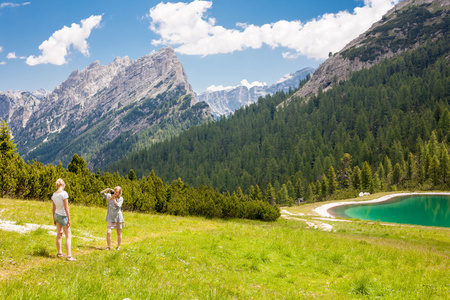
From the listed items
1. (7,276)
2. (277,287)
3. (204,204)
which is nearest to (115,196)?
(7,276)

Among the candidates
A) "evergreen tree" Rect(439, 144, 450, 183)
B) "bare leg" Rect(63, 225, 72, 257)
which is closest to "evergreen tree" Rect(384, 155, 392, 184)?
"evergreen tree" Rect(439, 144, 450, 183)

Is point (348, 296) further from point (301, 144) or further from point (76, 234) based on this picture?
point (301, 144)

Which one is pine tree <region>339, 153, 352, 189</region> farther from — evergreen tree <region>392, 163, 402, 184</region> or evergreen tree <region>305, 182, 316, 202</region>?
evergreen tree <region>305, 182, 316, 202</region>

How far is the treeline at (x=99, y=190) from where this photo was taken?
26.0 metres

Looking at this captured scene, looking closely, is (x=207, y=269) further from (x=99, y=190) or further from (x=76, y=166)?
(x=76, y=166)

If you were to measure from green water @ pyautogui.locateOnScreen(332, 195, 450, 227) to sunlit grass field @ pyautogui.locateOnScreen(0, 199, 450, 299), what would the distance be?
5060 cm

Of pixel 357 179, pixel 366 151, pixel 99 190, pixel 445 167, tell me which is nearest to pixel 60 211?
pixel 99 190

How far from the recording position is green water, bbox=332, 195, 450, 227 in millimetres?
57644

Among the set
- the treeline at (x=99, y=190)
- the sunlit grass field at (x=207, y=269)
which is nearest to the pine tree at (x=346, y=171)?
the treeline at (x=99, y=190)

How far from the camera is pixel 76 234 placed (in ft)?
51.5

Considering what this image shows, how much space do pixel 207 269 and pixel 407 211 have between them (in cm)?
7280

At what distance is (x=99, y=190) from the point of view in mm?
32656

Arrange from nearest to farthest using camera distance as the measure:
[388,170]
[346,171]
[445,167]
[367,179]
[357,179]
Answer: [445,167]
[367,179]
[357,179]
[388,170]
[346,171]

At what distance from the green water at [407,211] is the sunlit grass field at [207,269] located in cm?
5060
